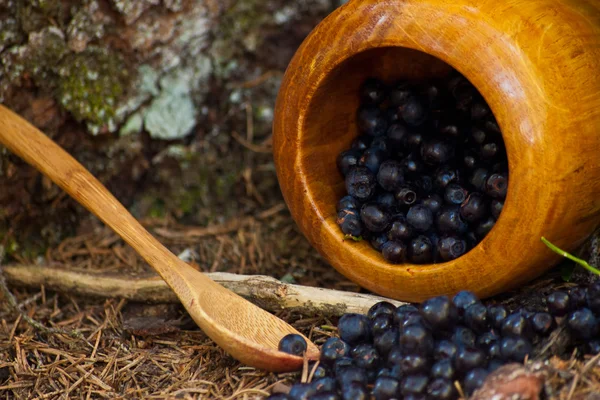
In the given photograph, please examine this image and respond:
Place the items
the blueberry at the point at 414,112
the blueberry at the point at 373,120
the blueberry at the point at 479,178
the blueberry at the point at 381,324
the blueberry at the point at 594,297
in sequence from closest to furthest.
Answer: the blueberry at the point at 594,297 < the blueberry at the point at 381,324 < the blueberry at the point at 479,178 < the blueberry at the point at 414,112 < the blueberry at the point at 373,120

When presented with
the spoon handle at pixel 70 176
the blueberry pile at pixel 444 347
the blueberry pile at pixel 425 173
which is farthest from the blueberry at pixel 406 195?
the spoon handle at pixel 70 176

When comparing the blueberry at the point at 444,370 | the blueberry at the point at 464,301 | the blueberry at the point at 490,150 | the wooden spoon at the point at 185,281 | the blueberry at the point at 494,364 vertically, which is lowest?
the wooden spoon at the point at 185,281

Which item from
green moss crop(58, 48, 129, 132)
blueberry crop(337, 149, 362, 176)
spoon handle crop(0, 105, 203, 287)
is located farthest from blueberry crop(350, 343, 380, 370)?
green moss crop(58, 48, 129, 132)

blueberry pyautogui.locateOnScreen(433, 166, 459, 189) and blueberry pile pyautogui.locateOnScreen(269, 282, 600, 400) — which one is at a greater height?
blueberry pyautogui.locateOnScreen(433, 166, 459, 189)

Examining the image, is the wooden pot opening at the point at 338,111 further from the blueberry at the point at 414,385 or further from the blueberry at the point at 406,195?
the blueberry at the point at 414,385

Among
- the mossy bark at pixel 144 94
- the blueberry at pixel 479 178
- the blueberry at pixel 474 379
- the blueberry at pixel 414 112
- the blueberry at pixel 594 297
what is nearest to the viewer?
the blueberry at pixel 474 379

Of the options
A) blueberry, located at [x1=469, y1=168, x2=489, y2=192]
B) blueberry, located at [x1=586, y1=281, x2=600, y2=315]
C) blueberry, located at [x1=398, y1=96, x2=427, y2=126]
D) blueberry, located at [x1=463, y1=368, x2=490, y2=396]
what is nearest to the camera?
blueberry, located at [x1=463, y1=368, x2=490, y2=396]

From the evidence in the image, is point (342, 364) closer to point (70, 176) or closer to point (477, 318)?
point (477, 318)

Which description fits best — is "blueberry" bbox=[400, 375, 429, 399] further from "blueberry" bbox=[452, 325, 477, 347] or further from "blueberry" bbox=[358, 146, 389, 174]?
"blueberry" bbox=[358, 146, 389, 174]

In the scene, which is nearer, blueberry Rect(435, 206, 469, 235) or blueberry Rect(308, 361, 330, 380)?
blueberry Rect(308, 361, 330, 380)
